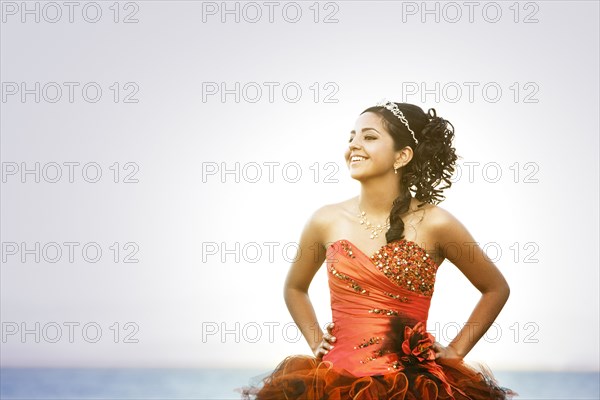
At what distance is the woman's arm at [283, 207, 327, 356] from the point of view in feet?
10.1

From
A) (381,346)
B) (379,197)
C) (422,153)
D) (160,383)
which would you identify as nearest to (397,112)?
(422,153)

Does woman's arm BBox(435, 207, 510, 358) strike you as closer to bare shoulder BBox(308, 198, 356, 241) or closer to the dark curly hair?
the dark curly hair

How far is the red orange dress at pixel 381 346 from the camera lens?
272 cm

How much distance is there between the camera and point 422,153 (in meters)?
3.04

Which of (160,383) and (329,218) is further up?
(329,218)

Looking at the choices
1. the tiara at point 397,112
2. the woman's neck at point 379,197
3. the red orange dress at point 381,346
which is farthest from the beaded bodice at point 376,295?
the tiara at point 397,112

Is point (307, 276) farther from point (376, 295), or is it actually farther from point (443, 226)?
point (443, 226)

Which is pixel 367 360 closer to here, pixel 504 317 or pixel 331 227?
pixel 331 227

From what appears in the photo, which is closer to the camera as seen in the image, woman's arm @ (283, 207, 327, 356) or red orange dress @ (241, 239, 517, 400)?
red orange dress @ (241, 239, 517, 400)

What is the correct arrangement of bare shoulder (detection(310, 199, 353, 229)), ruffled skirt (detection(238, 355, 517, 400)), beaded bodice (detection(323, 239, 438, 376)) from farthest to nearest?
bare shoulder (detection(310, 199, 353, 229))
beaded bodice (detection(323, 239, 438, 376))
ruffled skirt (detection(238, 355, 517, 400))

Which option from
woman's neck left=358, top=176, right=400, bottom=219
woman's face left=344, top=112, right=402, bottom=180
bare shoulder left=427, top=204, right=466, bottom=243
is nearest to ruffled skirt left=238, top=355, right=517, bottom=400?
bare shoulder left=427, top=204, right=466, bottom=243

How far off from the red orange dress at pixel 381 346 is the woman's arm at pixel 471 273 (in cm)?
8

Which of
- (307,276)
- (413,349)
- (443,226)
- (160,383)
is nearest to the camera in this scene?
(413,349)

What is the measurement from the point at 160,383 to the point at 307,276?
557cm
